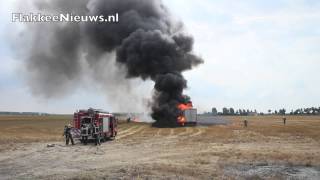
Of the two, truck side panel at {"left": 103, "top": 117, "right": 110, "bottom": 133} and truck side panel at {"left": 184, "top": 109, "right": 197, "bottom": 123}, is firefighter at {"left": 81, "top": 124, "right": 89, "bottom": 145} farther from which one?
truck side panel at {"left": 184, "top": 109, "right": 197, "bottom": 123}

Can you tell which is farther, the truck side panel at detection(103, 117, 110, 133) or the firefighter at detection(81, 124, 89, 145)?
the truck side panel at detection(103, 117, 110, 133)

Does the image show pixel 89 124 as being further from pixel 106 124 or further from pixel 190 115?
pixel 190 115

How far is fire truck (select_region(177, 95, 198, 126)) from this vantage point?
6744 centimetres

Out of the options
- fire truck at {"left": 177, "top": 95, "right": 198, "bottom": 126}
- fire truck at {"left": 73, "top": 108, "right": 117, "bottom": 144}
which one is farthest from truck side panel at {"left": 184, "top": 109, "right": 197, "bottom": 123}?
fire truck at {"left": 73, "top": 108, "right": 117, "bottom": 144}

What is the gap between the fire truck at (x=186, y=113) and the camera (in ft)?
221

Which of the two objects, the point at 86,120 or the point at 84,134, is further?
the point at 86,120

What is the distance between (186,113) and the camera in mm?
68562

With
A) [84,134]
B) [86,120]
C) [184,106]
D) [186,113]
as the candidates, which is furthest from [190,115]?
[84,134]

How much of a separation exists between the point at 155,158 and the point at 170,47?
143 ft

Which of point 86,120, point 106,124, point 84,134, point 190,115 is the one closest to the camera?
point 84,134

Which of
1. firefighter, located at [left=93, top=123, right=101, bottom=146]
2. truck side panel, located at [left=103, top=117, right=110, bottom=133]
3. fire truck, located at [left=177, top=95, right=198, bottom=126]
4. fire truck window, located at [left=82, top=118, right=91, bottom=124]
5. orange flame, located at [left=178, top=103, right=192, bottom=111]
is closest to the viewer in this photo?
firefighter, located at [left=93, top=123, right=101, bottom=146]

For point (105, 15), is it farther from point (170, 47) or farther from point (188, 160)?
point (188, 160)

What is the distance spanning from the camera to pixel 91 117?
39.1 meters

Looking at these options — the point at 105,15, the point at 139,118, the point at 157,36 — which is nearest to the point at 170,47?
the point at 157,36
